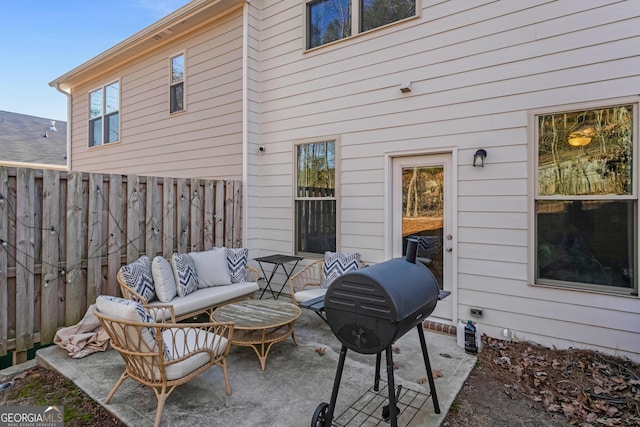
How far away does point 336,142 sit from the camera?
500 centimetres

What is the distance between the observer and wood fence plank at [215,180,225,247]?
5.30 meters

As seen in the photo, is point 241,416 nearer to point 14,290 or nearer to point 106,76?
point 14,290

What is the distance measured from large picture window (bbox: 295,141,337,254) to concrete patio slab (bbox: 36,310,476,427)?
71.8 inches

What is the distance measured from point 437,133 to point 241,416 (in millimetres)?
3579

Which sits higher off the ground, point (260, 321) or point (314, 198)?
point (314, 198)

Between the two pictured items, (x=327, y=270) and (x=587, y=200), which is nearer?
(x=587, y=200)

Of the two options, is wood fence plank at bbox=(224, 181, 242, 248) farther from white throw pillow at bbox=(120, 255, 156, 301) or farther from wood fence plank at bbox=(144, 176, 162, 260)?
white throw pillow at bbox=(120, 255, 156, 301)

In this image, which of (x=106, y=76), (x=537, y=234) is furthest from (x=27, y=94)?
(x=537, y=234)

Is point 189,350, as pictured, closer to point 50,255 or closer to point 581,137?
point 50,255

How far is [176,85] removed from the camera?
269 inches

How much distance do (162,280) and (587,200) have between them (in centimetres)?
450

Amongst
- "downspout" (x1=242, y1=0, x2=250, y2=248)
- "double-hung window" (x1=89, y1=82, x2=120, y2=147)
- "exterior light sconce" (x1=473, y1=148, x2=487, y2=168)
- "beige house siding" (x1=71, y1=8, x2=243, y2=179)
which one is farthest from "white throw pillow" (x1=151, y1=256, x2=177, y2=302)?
"double-hung window" (x1=89, y1=82, x2=120, y2=147)

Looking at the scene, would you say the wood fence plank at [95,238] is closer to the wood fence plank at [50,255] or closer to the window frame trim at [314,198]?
the wood fence plank at [50,255]

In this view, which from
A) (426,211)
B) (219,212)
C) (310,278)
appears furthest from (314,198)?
(426,211)
